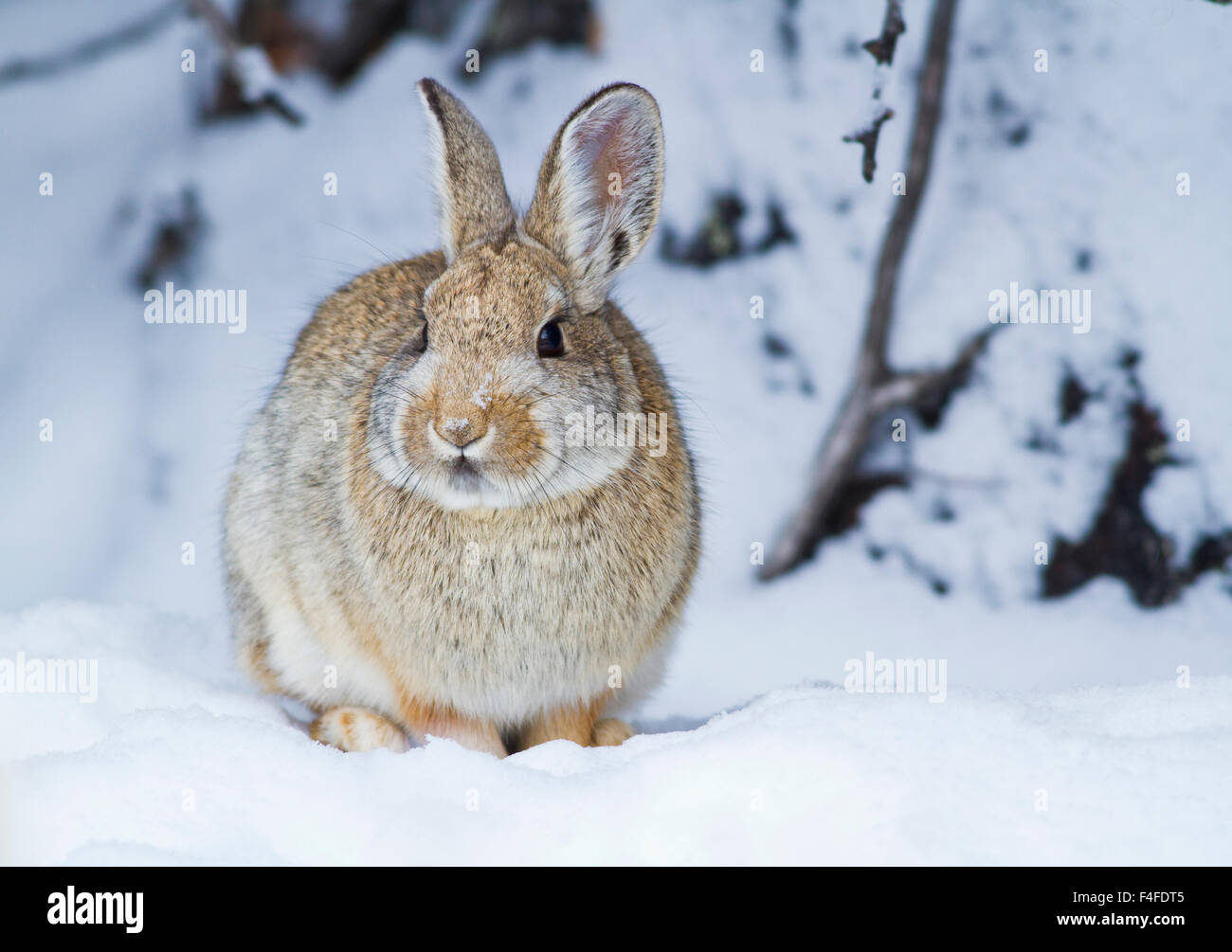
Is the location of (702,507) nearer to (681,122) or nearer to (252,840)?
(252,840)

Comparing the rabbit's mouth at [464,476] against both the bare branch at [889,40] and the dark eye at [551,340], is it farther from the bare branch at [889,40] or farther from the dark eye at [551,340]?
the bare branch at [889,40]

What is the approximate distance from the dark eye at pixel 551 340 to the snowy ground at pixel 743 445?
0.75m

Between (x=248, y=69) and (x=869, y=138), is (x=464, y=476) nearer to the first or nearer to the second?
(x=869, y=138)

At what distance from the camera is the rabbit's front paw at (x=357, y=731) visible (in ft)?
11.2

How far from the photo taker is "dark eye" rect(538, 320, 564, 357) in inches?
123

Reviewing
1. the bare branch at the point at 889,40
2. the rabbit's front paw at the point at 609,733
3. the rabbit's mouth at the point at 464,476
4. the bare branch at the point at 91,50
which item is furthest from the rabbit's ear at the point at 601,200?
the bare branch at the point at 91,50

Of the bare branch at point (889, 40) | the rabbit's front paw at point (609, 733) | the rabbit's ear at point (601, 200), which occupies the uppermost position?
the bare branch at point (889, 40)

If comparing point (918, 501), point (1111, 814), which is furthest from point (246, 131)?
point (1111, 814)

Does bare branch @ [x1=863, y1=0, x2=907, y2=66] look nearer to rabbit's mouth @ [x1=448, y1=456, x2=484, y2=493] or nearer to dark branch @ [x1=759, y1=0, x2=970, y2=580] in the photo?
rabbit's mouth @ [x1=448, y1=456, x2=484, y2=493]

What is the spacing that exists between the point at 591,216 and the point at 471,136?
1.29ft

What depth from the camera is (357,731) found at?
3.42 meters

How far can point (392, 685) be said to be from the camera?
341cm

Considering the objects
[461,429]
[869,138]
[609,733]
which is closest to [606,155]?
[869,138]

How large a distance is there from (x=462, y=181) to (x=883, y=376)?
9.10 ft
